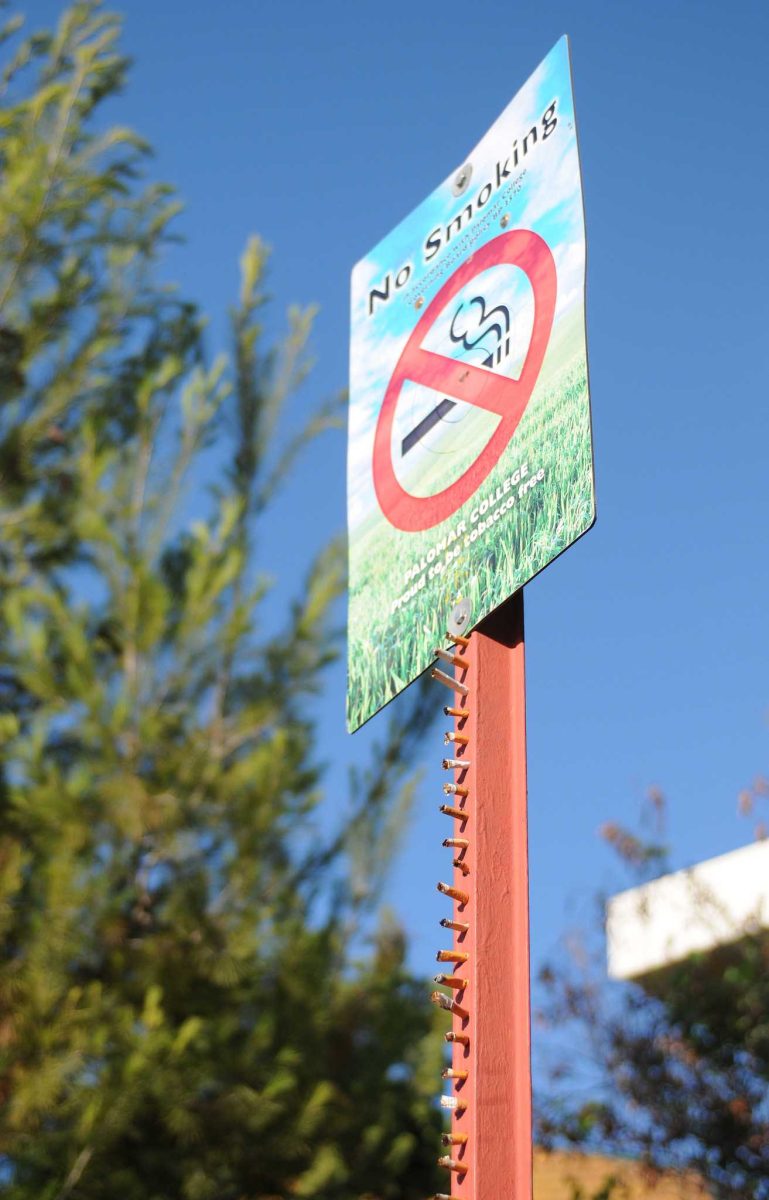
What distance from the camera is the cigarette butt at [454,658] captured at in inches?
96.6

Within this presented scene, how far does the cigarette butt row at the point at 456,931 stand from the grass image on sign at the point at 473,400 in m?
0.11

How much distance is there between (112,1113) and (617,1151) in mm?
3866

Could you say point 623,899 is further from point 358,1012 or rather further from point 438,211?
point 438,211

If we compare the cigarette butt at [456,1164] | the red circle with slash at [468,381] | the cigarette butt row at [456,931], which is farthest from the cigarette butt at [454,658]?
the cigarette butt at [456,1164]

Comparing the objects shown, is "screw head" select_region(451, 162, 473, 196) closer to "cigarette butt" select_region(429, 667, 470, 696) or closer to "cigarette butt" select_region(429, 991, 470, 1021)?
"cigarette butt" select_region(429, 667, 470, 696)

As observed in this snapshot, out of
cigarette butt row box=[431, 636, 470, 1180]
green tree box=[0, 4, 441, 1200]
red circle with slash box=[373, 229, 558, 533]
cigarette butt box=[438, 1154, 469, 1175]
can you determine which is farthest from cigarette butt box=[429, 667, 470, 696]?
green tree box=[0, 4, 441, 1200]

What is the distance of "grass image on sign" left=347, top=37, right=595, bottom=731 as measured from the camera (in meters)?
2.38

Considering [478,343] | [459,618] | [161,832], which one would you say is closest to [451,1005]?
[459,618]

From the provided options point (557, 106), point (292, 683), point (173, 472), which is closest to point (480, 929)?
point (557, 106)

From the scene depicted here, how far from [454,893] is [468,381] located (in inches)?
36.4

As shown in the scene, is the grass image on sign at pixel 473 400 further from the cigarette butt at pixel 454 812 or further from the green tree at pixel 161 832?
the green tree at pixel 161 832

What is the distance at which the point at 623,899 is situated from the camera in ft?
30.0

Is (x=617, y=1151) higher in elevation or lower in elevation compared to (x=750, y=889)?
lower

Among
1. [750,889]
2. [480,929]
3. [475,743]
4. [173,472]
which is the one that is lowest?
[480,929]
